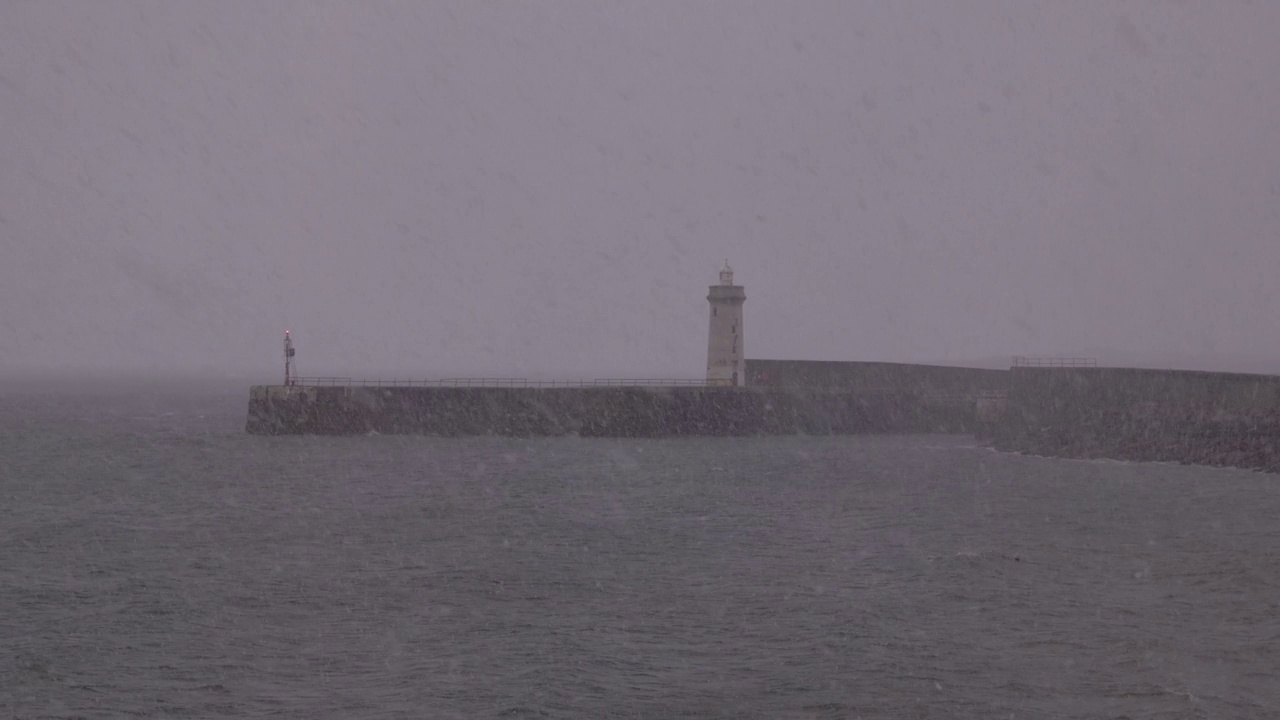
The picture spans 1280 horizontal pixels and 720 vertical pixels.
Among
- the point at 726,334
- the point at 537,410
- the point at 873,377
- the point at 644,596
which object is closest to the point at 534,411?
the point at 537,410

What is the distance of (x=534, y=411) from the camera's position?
67.4m

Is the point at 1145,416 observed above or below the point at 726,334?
below

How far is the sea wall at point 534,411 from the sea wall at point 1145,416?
13321mm

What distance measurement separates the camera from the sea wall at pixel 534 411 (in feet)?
214

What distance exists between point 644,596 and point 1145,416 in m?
36.5

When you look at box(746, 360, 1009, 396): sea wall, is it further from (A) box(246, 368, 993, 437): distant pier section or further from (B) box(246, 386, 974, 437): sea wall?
(B) box(246, 386, 974, 437): sea wall

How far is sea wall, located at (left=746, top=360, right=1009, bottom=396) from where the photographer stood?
240 ft

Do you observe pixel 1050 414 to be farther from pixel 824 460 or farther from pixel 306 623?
pixel 306 623

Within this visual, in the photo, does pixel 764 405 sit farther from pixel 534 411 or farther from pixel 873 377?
pixel 534 411

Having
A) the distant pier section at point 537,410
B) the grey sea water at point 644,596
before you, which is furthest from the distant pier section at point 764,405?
the grey sea water at point 644,596

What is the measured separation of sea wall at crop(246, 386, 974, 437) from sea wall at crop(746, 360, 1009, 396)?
12.2ft

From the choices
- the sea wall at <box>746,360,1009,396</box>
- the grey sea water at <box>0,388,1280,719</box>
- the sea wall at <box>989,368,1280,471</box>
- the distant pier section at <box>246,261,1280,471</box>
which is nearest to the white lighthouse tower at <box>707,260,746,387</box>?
the distant pier section at <box>246,261,1280,471</box>

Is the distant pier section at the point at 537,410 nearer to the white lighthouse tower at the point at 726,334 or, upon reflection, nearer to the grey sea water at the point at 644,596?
the white lighthouse tower at the point at 726,334

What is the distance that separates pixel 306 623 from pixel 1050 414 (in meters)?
45.1
